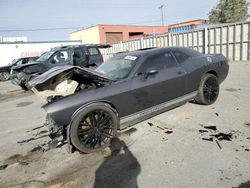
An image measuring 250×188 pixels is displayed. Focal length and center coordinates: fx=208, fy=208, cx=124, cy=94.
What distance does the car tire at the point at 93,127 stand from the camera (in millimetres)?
3189

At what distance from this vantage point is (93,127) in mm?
3389

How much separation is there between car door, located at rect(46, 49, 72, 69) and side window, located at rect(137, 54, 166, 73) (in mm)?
6628

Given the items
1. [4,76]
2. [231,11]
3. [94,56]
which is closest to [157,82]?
[94,56]

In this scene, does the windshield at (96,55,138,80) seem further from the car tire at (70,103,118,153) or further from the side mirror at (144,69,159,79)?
the car tire at (70,103,118,153)

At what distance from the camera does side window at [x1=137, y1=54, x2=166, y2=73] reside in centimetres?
402

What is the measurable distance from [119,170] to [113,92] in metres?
1.27

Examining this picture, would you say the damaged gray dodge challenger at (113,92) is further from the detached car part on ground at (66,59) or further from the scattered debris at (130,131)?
the detached car part on ground at (66,59)

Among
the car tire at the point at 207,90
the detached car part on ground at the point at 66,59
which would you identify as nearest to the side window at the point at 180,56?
the car tire at the point at 207,90

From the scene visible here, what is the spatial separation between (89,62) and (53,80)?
23.3 ft

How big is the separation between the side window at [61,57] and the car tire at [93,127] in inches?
290

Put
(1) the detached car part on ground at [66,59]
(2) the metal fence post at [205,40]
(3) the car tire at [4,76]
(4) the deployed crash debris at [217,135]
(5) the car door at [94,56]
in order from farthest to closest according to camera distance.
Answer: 1. (3) the car tire at [4,76]
2. (2) the metal fence post at [205,40]
3. (5) the car door at [94,56]
4. (1) the detached car part on ground at [66,59]
5. (4) the deployed crash debris at [217,135]

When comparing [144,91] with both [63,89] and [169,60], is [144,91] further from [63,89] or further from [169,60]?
[63,89]

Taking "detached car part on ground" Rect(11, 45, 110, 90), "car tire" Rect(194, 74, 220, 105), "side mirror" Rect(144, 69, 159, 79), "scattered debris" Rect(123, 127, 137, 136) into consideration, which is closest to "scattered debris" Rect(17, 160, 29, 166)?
"scattered debris" Rect(123, 127, 137, 136)

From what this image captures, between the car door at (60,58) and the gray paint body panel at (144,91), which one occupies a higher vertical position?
the car door at (60,58)
